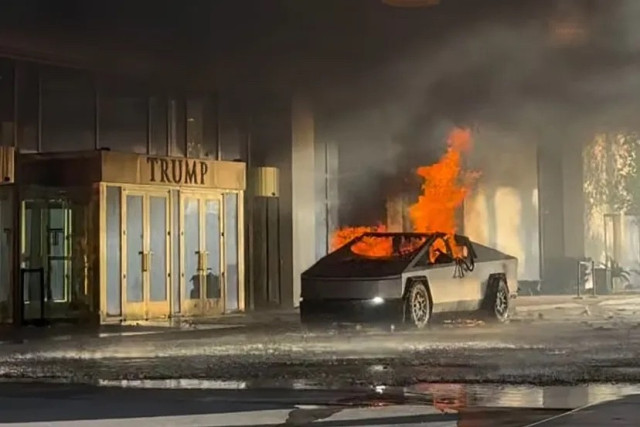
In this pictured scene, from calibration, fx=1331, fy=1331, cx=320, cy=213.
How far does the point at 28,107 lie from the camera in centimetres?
2128

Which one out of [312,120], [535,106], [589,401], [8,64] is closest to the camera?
[589,401]

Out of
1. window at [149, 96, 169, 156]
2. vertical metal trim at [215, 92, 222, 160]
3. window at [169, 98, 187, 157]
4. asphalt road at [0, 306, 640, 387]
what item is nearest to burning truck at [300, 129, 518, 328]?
asphalt road at [0, 306, 640, 387]

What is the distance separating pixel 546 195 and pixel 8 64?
55.7 ft

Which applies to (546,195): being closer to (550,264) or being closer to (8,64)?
(550,264)

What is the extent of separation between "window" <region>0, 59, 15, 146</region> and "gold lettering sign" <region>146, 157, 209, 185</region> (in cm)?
231

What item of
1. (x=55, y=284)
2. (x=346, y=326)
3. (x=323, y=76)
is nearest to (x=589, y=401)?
(x=346, y=326)

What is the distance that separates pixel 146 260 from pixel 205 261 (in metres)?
1.55

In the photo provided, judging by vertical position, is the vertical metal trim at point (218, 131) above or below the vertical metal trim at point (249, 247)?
above

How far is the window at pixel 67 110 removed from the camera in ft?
70.9

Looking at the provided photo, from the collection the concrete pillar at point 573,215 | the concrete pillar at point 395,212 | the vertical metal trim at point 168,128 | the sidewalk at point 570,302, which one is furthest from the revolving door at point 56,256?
the concrete pillar at point 573,215

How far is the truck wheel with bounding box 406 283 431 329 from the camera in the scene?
17219mm

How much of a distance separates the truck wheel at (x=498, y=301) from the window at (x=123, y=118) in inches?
283

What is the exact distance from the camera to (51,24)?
1986 cm

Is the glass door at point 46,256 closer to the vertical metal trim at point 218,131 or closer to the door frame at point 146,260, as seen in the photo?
the door frame at point 146,260
